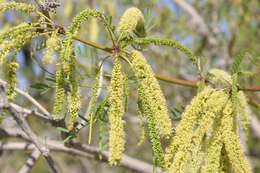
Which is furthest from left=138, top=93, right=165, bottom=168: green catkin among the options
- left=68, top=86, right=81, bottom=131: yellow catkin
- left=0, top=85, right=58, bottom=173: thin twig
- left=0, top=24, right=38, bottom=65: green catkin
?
left=0, top=85, right=58, bottom=173: thin twig

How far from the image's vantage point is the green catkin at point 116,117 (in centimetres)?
108

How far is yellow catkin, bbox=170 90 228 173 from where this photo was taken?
1.11m

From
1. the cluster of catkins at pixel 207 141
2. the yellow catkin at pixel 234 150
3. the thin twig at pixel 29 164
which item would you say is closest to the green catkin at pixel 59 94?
the cluster of catkins at pixel 207 141

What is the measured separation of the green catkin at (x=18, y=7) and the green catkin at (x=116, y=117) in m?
0.22

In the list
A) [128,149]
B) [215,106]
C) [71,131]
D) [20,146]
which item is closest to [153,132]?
[215,106]

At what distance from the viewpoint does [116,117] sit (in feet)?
3.60

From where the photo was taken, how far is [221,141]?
46.0 inches

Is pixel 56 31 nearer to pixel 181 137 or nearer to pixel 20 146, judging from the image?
pixel 181 137

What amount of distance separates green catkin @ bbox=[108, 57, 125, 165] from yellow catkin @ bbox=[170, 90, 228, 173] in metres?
0.12

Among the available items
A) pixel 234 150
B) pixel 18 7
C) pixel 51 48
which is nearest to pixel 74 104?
pixel 51 48

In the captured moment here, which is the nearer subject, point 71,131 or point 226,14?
point 71,131

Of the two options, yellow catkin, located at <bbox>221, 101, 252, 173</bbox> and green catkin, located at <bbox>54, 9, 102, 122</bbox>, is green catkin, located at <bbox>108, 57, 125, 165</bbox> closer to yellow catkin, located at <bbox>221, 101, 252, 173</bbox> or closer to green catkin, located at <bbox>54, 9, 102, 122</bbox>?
green catkin, located at <bbox>54, 9, 102, 122</bbox>

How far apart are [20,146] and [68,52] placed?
1.08 meters

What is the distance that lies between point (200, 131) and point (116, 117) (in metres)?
0.19
